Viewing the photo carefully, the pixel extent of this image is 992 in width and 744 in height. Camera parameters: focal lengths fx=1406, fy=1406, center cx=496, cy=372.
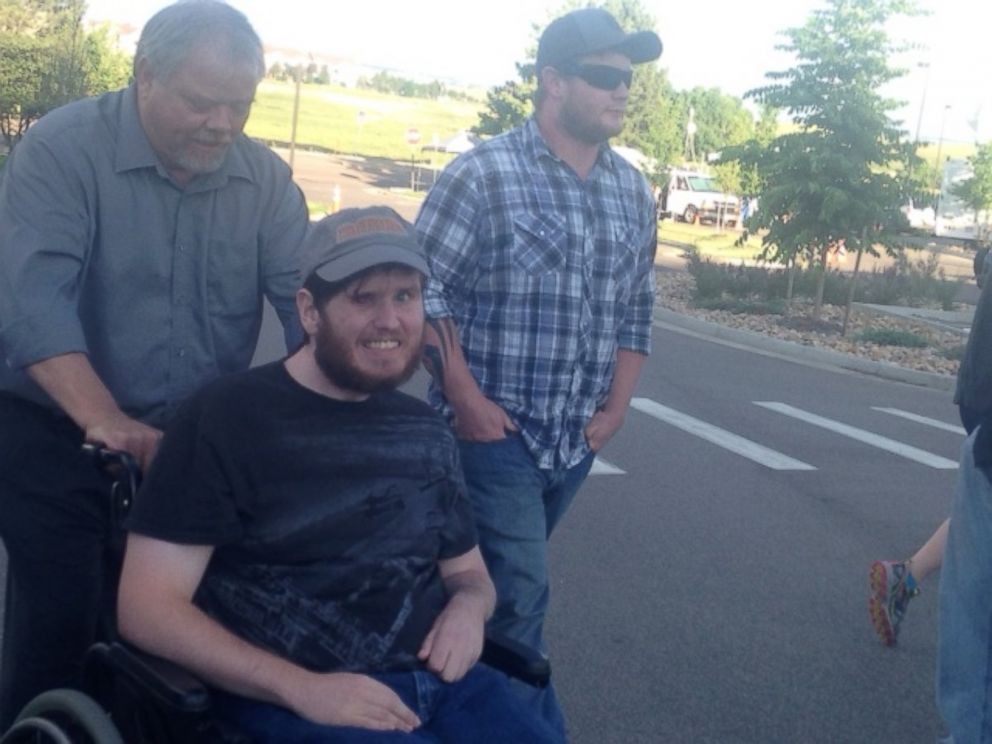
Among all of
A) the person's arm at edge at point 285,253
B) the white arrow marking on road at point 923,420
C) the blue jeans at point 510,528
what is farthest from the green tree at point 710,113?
the person's arm at edge at point 285,253

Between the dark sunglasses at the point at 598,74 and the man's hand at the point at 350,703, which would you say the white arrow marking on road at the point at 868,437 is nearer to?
the dark sunglasses at the point at 598,74

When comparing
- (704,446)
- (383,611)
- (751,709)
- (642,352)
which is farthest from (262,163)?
(704,446)

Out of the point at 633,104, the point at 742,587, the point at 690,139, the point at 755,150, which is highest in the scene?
the point at 633,104

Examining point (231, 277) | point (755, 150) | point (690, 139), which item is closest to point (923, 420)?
point (755, 150)

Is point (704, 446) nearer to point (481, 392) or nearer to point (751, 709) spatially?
point (751, 709)

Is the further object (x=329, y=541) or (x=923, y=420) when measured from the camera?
(x=923, y=420)

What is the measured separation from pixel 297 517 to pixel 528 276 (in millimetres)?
1208

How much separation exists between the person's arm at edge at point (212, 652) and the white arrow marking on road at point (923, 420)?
10453mm

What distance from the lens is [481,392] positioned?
12.6ft

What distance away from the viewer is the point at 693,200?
161 ft

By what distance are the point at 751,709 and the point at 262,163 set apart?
9.29ft

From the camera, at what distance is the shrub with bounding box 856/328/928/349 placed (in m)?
18.0

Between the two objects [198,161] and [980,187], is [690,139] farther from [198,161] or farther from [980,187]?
[198,161]

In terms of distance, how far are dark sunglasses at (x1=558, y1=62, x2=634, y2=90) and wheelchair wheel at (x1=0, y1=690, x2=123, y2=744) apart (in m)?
2.10
